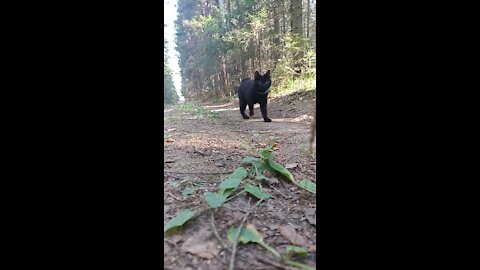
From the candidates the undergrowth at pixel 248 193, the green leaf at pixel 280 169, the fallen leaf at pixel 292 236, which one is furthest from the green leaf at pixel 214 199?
the green leaf at pixel 280 169

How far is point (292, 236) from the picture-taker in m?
1.06

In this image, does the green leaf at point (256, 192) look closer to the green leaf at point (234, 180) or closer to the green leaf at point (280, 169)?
the green leaf at point (234, 180)

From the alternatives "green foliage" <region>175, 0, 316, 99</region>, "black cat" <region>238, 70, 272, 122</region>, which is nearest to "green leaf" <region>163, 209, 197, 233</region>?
"green foliage" <region>175, 0, 316, 99</region>

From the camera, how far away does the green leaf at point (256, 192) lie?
1.25m

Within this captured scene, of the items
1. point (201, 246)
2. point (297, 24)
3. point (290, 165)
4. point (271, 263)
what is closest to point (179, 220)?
point (201, 246)

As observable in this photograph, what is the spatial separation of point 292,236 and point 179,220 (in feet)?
1.28

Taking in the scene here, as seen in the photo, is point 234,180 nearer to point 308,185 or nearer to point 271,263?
point 308,185

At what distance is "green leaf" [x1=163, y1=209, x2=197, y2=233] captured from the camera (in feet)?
3.42

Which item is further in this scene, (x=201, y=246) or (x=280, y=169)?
(x=280, y=169)

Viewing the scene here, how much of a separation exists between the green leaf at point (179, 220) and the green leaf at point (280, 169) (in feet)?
1.61

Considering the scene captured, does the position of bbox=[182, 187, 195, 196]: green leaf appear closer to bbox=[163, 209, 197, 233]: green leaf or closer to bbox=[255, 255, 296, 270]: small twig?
bbox=[163, 209, 197, 233]: green leaf
